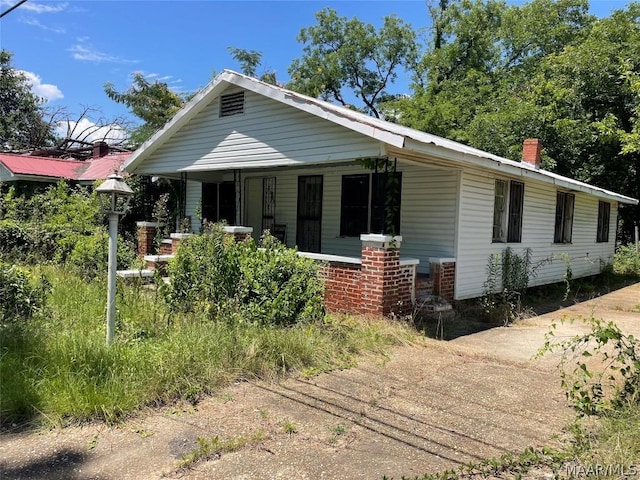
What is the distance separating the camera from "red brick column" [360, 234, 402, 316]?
732 centimetres

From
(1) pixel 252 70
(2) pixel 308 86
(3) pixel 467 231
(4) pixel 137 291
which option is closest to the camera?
(4) pixel 137 291

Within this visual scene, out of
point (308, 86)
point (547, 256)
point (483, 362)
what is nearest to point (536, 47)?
point (308, 86)

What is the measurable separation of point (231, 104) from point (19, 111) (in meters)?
32.2

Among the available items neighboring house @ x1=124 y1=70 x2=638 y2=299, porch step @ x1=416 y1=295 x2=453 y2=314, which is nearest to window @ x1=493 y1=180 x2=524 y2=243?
neighboring house @ x1=124 y1=70 x2=638 y2=299

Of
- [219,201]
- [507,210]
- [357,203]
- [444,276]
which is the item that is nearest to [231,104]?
[357,203]

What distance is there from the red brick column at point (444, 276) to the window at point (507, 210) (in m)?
1.88

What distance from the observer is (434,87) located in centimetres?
2841

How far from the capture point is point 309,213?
11.9m

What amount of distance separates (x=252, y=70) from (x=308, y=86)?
18.5 ft

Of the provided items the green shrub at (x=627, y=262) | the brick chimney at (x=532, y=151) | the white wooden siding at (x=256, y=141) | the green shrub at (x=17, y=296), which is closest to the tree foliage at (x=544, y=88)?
the green shrub at (x=627, y=262)

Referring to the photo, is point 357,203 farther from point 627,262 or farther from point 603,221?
point 627,262

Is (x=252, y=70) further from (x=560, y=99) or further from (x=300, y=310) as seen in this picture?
(x=300, y=310)

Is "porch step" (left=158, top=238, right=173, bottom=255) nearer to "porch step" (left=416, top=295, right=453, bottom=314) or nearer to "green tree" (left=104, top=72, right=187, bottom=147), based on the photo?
"porch step" (left=416, top=295, right=453, bottom=314)

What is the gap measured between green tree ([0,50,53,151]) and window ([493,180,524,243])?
34350mm
